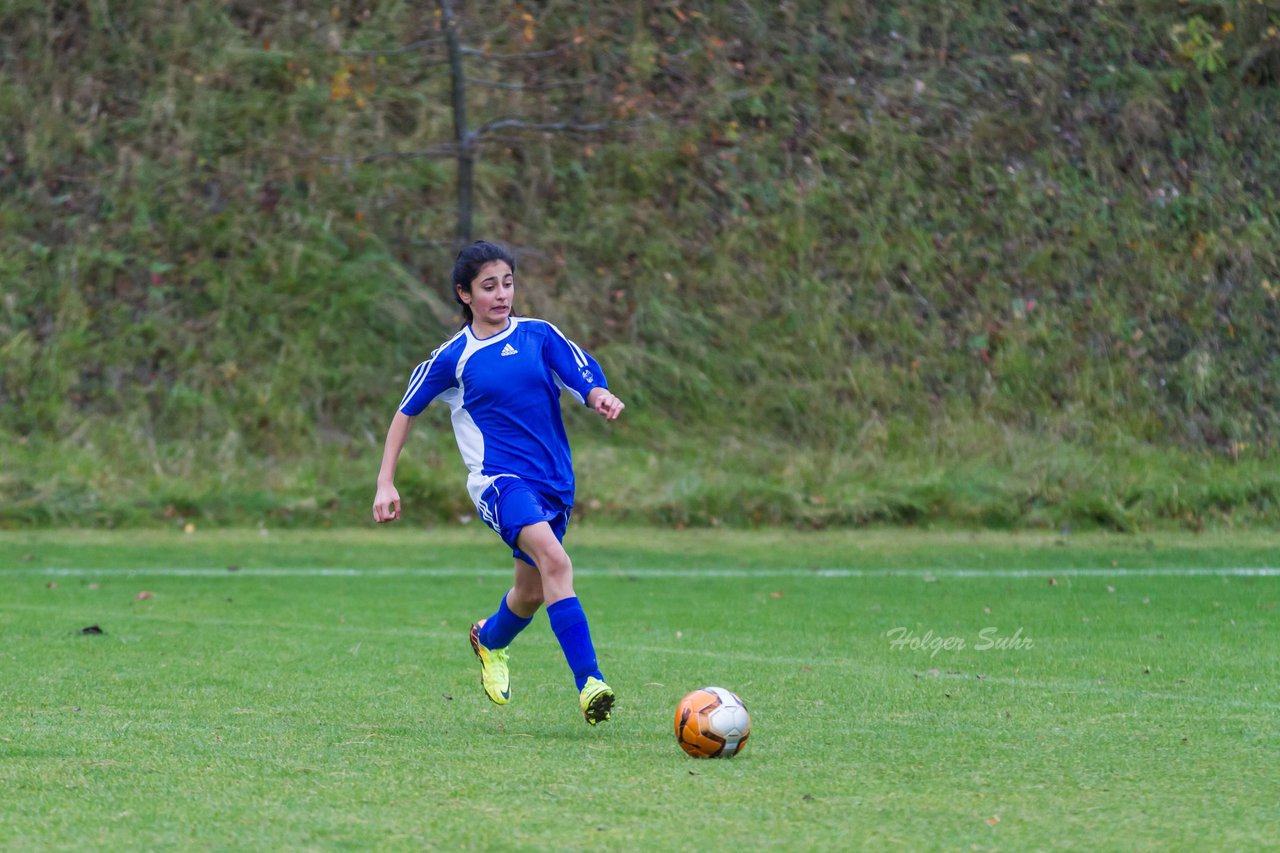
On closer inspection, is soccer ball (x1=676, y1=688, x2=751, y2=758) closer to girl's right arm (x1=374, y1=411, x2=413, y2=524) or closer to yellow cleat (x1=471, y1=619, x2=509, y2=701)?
yellow cleat (x1=471, y1=619, x2=509, y2=701)

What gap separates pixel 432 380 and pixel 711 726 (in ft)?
6.53

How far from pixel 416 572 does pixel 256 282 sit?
6.18m

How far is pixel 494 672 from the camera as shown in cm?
634

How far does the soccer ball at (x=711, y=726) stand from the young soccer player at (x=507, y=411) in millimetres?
936

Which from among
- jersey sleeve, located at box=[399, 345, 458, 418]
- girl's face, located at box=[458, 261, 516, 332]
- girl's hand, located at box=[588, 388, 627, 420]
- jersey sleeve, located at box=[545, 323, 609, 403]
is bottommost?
jersey sleeve, located at box=[399, 345, 458, 418]

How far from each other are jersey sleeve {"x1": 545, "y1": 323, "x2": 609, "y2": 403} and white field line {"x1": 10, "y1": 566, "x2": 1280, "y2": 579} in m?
5.48

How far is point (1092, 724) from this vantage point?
5.61 metres

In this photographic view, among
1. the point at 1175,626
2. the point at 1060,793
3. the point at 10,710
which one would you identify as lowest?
the point at 1175,626

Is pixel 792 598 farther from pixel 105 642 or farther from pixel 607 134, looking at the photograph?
pixel 607 134

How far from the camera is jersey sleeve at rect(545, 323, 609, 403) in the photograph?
6102mm

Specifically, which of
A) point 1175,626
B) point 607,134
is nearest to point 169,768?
point 1175,626

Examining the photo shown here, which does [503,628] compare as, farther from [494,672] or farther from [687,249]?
[687,249]

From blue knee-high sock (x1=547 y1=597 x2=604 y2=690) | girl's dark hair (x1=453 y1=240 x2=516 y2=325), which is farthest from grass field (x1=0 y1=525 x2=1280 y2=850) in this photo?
girl's dark hair (x1=453 y1=240 x2=516 y2=325)

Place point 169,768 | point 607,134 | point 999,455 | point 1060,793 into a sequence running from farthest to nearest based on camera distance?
point 607,134 → point 999,455 → point 169,768 → point 1060,793
